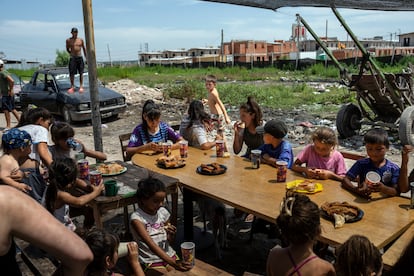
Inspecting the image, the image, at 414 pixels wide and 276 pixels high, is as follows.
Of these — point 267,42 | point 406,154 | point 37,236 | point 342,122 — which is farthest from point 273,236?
point 267,42

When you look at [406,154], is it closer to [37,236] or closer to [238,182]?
[238,182]

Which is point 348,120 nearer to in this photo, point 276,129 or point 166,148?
point 276,129

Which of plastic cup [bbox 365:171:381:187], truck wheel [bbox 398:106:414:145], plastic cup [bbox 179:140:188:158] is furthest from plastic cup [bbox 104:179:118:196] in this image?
truck wheel [bbox 398:106:414:145]

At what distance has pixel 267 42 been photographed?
69812 mm

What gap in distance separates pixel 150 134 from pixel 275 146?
1.66 metres

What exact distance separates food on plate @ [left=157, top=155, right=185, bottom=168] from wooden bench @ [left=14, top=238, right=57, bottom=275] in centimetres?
166

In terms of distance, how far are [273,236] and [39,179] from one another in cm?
256

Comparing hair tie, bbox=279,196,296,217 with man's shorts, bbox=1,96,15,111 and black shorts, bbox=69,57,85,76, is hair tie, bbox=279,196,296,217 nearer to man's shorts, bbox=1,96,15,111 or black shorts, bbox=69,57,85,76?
man's shorts, bbox=1,96,15,111

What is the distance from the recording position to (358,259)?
2.04 meters

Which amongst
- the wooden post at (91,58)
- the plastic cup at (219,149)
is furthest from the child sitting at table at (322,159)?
the wooden post at (91,58)

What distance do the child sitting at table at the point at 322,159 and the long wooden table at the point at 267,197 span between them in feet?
0.29

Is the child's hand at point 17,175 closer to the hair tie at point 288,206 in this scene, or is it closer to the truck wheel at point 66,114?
the hair tie at point 288,206

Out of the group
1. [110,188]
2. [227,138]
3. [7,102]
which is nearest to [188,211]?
[110,188]

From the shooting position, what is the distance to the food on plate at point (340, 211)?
Result: 2.71m
